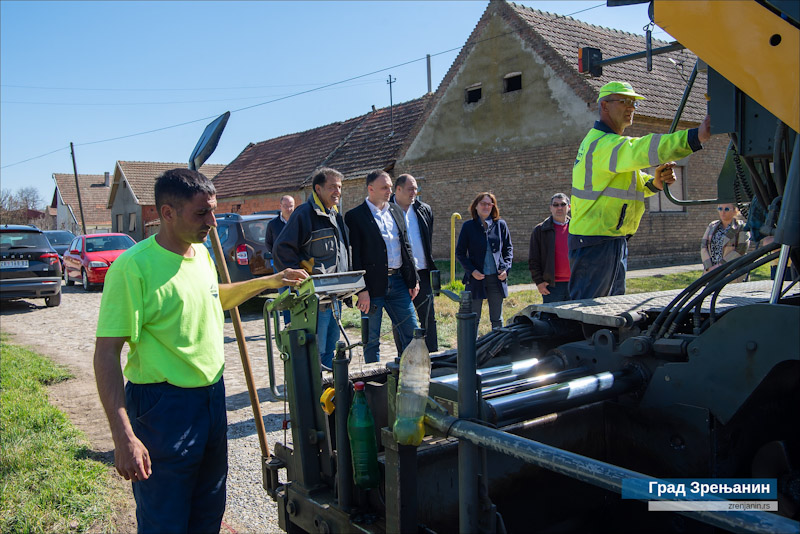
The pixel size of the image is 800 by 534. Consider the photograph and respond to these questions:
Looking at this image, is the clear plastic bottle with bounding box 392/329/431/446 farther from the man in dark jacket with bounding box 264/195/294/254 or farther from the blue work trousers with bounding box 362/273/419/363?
the man in dark jacket with bounding box 264/195/294/254

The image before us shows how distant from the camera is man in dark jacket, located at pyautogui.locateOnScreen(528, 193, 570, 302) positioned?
6484 millimetres

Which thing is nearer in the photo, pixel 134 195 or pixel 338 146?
pixel 338 146

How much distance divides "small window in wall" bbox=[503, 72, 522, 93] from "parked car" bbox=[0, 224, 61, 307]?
473 inches

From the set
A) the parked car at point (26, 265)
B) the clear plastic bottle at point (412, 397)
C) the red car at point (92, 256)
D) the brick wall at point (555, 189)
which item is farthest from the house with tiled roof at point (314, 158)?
the clear plastic bottle at point (412, 397)

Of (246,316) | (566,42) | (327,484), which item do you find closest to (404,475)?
(327,484)

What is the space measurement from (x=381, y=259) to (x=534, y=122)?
12.8 meters

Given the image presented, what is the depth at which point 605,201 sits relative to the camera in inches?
155

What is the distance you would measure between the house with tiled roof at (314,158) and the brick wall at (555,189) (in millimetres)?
3735

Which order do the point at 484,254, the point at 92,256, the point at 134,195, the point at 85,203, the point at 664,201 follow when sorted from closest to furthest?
1. the point at 484,254
2. the point at 92,256
3. the point at 664,201
4. the point at 134,195
5. the point at 85,203

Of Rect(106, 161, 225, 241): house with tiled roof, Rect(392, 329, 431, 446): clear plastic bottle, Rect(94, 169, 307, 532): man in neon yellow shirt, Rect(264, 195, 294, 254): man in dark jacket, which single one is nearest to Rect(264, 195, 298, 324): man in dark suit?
Rect(264, 195, 294, 254): man in dark jacket

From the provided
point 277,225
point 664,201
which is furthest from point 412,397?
point 664,201

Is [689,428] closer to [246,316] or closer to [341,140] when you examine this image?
[246,316]

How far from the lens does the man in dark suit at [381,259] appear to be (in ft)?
17.7

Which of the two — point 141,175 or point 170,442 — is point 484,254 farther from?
point 141,175
